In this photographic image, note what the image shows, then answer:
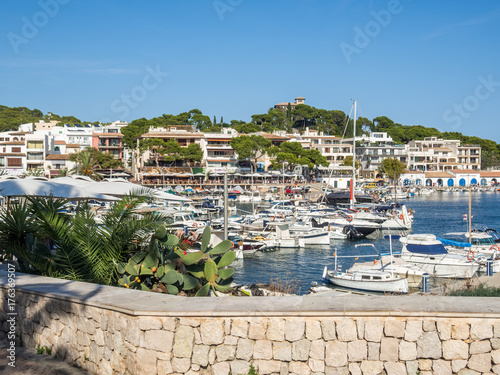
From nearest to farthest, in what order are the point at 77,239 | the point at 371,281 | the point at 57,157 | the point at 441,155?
the point at 77,239, the point at 371,281, the point at 57,157, the point at 441,155

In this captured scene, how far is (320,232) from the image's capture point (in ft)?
106

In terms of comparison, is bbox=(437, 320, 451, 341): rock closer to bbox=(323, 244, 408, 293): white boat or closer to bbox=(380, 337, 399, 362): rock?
bbox=(380, 337, 399, 362): rock

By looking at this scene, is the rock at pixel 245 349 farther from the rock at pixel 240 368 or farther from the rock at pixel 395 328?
the rock at pixel 395 328

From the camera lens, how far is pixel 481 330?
15.1ft

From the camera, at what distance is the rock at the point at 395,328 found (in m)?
4.69

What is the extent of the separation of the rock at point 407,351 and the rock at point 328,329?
60cm

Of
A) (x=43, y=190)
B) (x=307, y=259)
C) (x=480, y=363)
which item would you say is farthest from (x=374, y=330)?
(x=307, y=259)

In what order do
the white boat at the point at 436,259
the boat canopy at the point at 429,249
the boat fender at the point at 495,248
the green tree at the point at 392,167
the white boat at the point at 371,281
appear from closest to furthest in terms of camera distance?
the white boat at the point at 371,281, the white boat at the point at 436,259, the boat canopy at the point at 429,249, the boat fender at the point at 495,248, the green tree at the point at 392,167

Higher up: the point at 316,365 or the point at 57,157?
the point at 57,157

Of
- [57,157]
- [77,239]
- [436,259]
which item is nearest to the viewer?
[77,239]

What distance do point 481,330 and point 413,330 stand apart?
590mm

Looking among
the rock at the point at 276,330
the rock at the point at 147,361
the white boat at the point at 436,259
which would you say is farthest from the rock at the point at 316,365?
the white boat at the point at 436,259

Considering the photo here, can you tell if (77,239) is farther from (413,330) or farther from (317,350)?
(413,330)

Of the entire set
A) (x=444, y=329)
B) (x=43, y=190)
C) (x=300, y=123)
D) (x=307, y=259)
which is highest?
(x=300, y=123)
